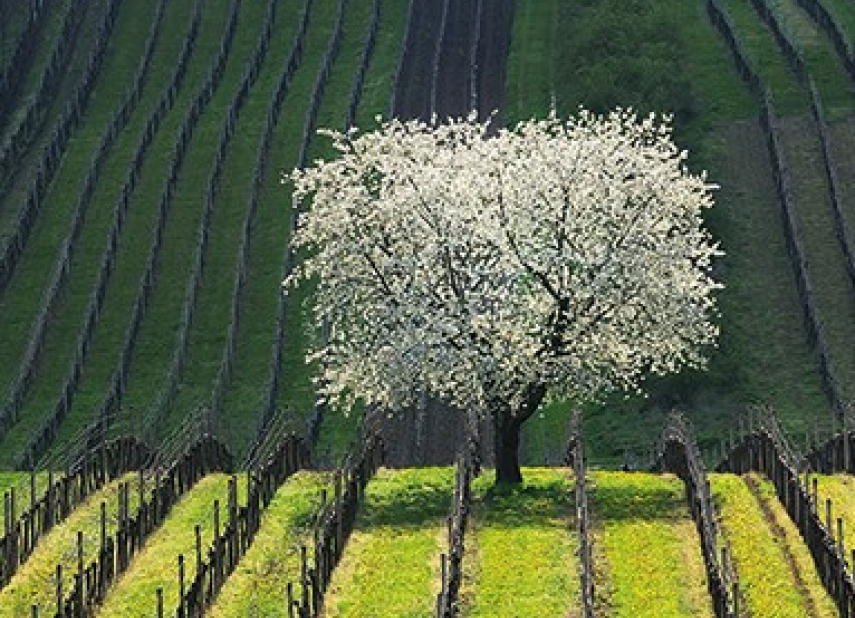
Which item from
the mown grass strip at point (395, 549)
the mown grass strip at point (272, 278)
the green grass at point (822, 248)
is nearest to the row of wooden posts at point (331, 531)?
the mown grass strip at point (395, 549)

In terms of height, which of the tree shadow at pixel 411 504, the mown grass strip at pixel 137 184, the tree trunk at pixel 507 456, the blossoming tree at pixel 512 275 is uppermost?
the mown grass strip at pixel 137 184

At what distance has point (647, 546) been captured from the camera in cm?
4703

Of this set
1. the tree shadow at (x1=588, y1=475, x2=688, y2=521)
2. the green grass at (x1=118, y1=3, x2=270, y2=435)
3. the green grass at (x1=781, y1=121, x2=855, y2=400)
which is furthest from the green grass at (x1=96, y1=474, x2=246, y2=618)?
the green grass at (x1=781, y1=121, x2=855, y2=400)

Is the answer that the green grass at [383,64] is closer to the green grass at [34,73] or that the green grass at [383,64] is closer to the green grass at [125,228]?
the green grass at [125,228]

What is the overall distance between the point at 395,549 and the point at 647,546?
5.43m

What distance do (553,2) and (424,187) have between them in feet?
217

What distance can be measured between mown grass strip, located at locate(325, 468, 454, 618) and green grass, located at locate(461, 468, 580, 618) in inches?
32.6

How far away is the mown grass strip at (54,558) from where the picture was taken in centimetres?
4306

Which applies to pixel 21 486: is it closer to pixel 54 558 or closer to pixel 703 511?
pixel 54 558

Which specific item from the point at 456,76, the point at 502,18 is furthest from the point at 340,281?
the point at 502,18

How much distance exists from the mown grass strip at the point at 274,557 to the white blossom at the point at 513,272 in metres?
4.14

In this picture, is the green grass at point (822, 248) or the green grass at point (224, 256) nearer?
the green grass at point (822, 248)

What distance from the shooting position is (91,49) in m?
112

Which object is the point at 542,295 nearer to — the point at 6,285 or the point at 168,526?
the point at 168,526
